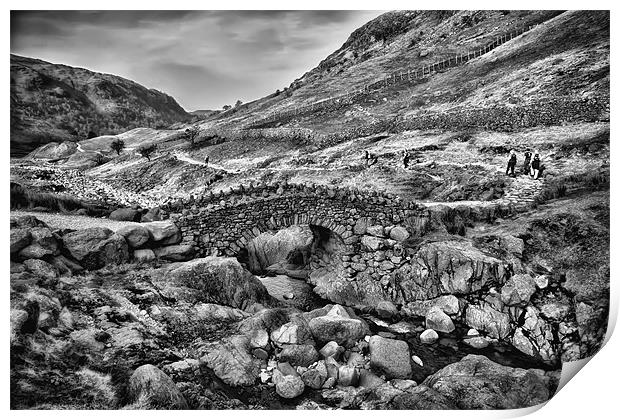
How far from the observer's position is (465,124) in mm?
6703

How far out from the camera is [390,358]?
15.3ft

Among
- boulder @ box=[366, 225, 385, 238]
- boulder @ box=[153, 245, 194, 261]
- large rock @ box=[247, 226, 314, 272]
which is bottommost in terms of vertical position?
large rock @ box=[247, 226, 314, 272]

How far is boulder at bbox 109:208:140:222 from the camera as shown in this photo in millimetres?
5875

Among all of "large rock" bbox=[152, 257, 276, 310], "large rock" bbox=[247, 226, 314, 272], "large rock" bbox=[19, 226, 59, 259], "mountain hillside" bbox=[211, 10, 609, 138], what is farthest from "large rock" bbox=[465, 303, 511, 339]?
"large rock" bbox=[19, 226, 59, 259]

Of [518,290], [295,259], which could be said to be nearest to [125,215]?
[295,259]

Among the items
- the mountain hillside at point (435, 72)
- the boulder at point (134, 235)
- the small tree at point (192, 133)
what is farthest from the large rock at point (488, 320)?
the small tree at point (192, 133)

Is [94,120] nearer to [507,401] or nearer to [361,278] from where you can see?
[361,278]

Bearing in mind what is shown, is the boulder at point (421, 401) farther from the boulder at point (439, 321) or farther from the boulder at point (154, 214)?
the boulder at point (154, 214)

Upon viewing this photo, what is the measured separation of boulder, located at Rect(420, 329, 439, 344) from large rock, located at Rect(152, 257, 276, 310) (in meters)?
2.37

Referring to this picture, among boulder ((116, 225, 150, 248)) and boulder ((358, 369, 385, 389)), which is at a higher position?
boulder ((116, 225, 150, 248))

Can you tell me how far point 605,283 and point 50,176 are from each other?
7533mm

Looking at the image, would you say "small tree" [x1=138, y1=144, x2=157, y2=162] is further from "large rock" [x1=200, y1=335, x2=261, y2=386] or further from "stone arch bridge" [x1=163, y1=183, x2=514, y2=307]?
"large rock" [x1=200, y1=335, x2=261, y2=386]

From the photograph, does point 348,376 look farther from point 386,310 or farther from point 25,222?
→ point 25,222

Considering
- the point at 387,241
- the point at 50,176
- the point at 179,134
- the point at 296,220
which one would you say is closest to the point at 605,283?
the point at 387,241
